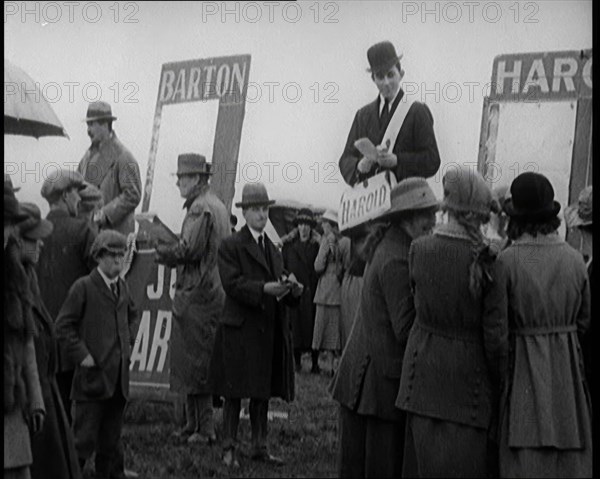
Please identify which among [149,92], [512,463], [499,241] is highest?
[149,92]

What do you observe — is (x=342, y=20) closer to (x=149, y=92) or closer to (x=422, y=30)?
(x=422, y=30)

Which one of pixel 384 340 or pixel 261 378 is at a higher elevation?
pixel 384 340

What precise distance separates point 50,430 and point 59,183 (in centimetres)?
126

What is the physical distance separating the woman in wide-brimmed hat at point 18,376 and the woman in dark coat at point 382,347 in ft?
3.67

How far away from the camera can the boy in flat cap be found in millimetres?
3832

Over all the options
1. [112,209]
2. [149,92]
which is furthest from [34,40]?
[112,209]

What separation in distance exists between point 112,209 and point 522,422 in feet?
6.99

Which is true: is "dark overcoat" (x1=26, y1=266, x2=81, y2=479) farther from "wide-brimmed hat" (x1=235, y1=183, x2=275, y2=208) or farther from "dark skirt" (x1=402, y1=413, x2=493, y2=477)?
"dark skirt" (x1=402, y1=413, x2=493, y2=477)

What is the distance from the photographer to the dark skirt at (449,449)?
10.1 ft

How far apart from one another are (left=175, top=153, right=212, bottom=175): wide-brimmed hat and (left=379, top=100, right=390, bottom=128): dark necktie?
0.82 meters

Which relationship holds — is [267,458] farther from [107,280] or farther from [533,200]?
[533,200]

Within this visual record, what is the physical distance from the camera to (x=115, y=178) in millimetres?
4234

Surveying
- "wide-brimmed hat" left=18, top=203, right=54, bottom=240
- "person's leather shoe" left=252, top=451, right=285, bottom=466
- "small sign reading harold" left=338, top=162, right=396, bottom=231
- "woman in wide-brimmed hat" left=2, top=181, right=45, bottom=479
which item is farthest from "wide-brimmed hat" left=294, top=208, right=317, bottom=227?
"woman in wide-brimmed hat" left=2, top=181, right=45, bottom=479

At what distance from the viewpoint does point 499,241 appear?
3605 millimetres
